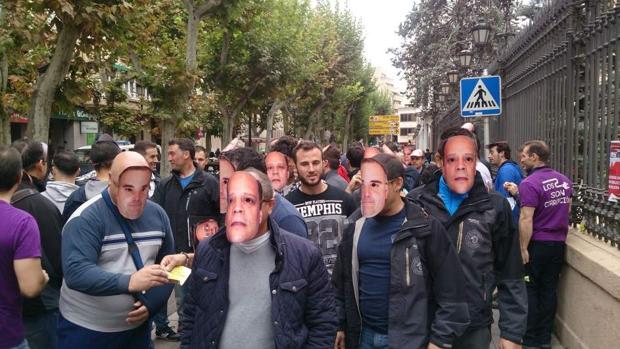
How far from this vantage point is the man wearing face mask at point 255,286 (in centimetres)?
270

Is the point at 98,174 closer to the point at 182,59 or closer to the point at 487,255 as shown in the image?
the point at 487,255

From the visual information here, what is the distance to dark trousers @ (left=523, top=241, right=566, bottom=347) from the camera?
5723mm

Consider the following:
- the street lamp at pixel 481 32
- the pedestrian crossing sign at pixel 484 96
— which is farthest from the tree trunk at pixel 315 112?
the pedestrian crossing sign at pixel 484 96

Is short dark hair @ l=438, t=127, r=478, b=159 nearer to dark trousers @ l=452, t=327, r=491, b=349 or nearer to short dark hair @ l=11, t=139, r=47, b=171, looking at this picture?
dark trousers @ l=452, t=327, r=491, b=349

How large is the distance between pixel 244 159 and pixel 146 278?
1084mm

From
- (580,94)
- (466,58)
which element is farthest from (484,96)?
(466,58)

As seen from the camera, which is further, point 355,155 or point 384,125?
point 384,125

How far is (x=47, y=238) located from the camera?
383 cm

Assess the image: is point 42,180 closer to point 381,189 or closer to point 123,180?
point 123,180

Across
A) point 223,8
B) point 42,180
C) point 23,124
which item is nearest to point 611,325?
point 42,180

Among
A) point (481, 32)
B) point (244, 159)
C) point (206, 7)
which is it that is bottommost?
point (244, 159)

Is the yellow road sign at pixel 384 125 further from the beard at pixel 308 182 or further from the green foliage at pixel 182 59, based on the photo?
the beard at pixel 308 182

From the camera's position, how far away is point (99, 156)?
4.69 metres

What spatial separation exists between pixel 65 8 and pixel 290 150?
397 cm
